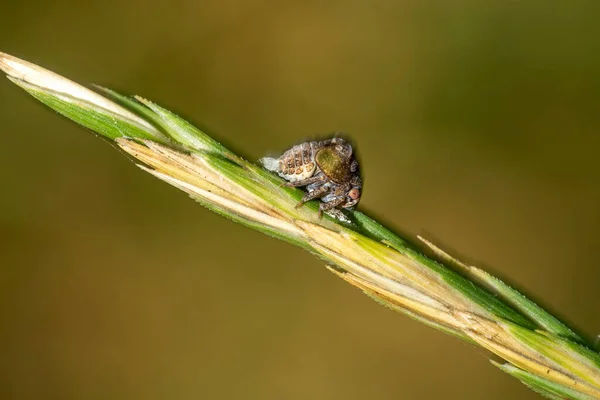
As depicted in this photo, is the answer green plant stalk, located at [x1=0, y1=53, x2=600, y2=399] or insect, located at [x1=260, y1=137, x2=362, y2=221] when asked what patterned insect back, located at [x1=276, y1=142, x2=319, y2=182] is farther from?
green plant stalk, located at [x1=0, y1=53, x2=600, y2=399]

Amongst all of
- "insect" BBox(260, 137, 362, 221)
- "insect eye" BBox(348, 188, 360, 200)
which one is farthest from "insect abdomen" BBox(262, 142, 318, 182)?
"insect eye" BBox(348, 188, 360, 200)

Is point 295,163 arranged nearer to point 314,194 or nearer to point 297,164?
point 297,164

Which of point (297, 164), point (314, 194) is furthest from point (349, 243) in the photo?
point (297, 164)

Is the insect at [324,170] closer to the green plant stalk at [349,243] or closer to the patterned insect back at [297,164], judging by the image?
the patterned insect back at [297,164]

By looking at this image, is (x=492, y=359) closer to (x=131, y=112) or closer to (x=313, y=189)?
(x=313, y=189)

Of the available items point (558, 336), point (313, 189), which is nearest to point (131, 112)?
point (313, 189)

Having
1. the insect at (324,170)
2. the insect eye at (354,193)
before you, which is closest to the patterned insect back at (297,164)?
the insect at (324,170)
